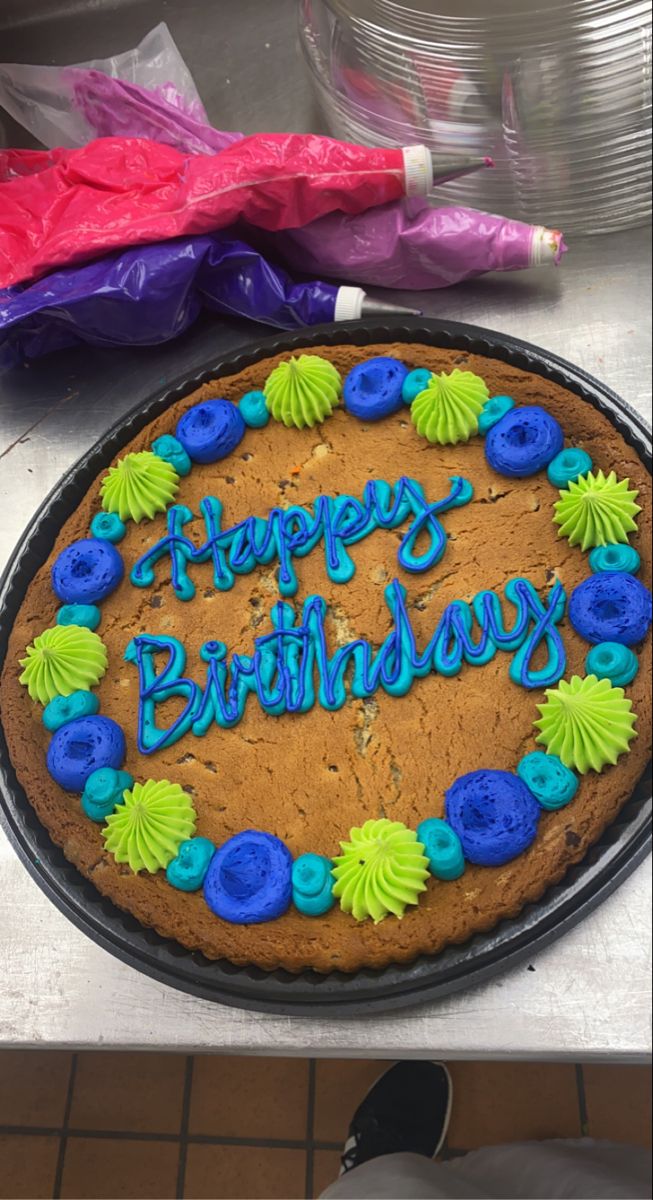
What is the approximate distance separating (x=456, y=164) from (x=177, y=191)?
0.34 m

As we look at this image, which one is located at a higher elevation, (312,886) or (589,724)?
(589,724)

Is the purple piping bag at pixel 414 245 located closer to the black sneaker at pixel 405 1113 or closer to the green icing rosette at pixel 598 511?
the green icing rosette at pixel 598 511

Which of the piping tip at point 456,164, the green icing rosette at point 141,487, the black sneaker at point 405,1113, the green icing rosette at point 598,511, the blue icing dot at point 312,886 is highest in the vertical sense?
the piping tip at point 456,164

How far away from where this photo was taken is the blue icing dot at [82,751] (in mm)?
1008

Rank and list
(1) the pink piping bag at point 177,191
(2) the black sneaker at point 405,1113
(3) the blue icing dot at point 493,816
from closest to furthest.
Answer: (3) the blue icing dot at point 493,816
(1) the pink piping bag at point 177,191
(2) the black sneaker at point 405,1113

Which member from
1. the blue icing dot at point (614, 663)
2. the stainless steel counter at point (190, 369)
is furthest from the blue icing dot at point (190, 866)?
the blue icing dot at point (614, 663)

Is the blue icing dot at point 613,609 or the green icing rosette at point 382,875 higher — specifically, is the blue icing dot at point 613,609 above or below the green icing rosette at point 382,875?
above

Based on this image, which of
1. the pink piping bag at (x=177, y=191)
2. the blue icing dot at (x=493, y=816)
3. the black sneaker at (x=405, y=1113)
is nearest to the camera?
the blue icing dot at (x=493, y=816)

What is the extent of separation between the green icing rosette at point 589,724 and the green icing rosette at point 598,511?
16 cm

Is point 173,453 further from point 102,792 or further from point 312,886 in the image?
point 312,886

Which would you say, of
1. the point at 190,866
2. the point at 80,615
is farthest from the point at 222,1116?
the point at 80,615

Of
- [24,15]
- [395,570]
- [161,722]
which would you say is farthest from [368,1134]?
[24,15]

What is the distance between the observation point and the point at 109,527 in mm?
1134

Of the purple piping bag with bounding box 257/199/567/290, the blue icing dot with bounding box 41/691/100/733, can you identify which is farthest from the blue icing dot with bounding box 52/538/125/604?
the purple piping bag with bounding box 257/199/567/290
